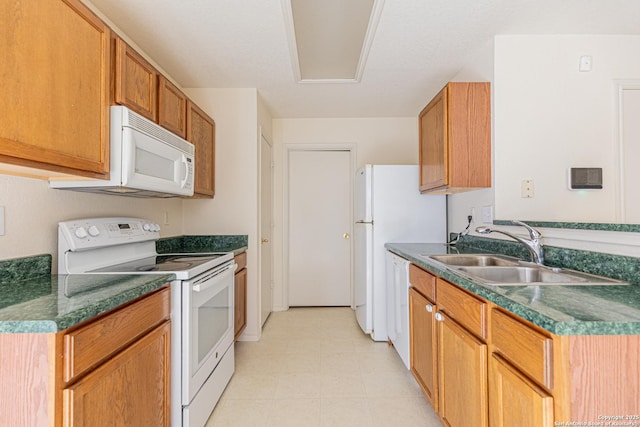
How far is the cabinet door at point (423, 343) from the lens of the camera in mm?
1583

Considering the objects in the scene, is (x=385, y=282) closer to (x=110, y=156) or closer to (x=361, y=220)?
(x=361, y=220)

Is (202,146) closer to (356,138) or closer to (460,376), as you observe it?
(356,138)

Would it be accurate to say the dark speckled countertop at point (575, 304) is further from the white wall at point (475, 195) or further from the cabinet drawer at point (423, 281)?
the white wall at point (475, 195)

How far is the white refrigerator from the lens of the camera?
2.70 meters

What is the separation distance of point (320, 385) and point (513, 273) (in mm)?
1378

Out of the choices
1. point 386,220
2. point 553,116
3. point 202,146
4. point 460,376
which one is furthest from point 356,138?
point 460,376

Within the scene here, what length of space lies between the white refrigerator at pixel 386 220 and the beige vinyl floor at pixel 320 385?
0.38 meters

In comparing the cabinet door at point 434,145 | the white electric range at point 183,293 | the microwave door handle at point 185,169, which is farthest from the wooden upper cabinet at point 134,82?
the cabinet door at point 434,145

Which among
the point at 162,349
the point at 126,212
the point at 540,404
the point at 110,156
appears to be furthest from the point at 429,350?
the point at 126,212

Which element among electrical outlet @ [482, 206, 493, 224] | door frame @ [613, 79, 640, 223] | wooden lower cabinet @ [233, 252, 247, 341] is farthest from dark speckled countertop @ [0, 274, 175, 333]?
A: door frame @ [613, 79, 640, 223]

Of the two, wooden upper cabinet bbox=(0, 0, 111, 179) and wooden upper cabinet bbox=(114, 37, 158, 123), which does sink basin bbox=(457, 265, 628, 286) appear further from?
wooden upper cabinet bbox=(114, 37, 158, 123)

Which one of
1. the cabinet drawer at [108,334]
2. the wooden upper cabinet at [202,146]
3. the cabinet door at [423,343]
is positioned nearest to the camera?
the cabinet drawer at [108,334]

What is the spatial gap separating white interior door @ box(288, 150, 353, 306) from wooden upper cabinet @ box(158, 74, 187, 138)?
1.70 m

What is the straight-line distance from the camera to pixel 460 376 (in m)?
1.28
